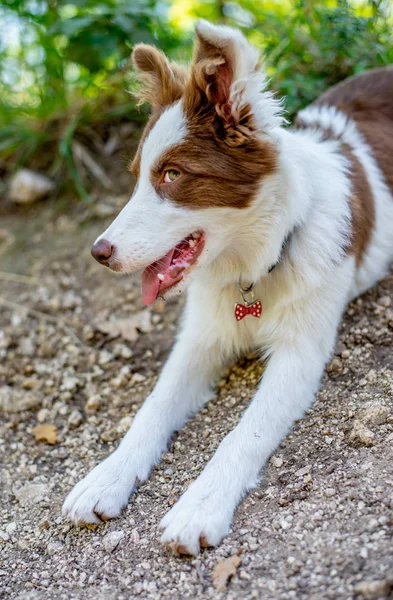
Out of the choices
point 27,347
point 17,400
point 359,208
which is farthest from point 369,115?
point 17,400

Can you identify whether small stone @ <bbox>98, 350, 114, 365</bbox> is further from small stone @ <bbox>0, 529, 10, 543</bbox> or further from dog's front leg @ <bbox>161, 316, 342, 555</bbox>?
small stone @ <bbox>0, 529, 10, 543</bbox>

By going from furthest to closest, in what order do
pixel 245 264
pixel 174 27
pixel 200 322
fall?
pixel 174 27, pixel 200 322, pixel 245 264

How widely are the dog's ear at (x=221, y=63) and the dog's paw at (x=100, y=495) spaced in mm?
1562

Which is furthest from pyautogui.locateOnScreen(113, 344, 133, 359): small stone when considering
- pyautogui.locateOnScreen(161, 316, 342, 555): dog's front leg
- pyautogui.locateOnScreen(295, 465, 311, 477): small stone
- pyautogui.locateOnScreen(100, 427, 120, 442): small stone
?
pyautogui.locateOnScreen(295, 465, 311, 477): small stone

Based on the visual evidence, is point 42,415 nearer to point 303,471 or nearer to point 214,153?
point 303,471

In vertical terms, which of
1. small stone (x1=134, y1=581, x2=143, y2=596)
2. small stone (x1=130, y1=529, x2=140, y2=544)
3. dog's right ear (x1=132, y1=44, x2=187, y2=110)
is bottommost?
small stone (x1=130, y1=529, x2=140, y2=544)

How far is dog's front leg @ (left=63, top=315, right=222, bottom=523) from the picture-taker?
272cm

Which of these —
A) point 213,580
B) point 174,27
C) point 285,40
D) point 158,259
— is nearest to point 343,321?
point 158,259

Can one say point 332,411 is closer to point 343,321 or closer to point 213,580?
point 343,321

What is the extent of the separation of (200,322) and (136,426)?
0.62 m

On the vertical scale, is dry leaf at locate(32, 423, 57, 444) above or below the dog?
below

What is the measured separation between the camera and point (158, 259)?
276cm

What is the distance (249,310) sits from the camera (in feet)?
10.3

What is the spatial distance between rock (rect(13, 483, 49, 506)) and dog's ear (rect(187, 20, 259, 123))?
1852 millimetres
